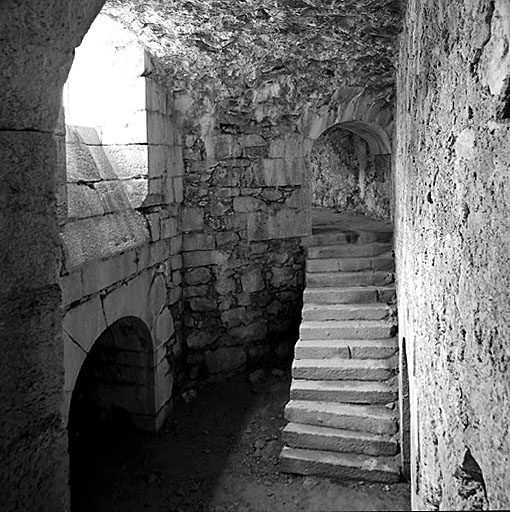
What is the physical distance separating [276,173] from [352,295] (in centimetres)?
156

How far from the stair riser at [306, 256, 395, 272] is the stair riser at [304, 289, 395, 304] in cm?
40

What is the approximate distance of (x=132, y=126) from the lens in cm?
509

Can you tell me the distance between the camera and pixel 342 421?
475cm

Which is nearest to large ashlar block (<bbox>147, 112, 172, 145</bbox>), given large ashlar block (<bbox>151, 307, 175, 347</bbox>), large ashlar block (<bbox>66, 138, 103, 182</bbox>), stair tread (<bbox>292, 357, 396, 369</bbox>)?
large ashlar block (<bbox>66, 138, 103, 182</bbox>)

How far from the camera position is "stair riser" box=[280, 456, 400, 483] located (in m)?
4.43

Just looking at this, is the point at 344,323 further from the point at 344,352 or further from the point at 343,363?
the point at 343,363

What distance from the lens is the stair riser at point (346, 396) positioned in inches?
189

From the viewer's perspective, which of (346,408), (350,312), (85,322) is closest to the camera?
(85,322)

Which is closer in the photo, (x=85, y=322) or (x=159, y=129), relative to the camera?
(x=85, y=322)

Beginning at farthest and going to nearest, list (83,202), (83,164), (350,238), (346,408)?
(350,238) → (346,408) → (83,164) → (83,202)

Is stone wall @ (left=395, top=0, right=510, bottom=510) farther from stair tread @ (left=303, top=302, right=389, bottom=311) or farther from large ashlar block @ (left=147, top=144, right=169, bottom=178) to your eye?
stair tread @ (left=303, top=302, right=389, bottom=311)

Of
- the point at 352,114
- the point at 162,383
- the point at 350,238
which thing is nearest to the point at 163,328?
the point at 162,383

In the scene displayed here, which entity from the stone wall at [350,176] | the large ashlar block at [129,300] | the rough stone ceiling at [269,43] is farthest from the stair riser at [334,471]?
the stone wall at [350,176]

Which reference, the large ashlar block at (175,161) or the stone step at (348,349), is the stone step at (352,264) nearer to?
the stone step at (348,349)
